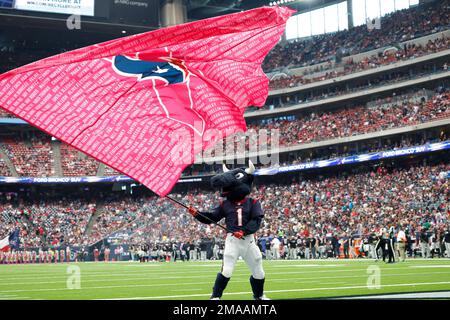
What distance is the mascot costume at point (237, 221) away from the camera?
30.3 feet

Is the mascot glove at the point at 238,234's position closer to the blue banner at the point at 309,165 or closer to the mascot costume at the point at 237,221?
the mascot costume at the point at 237,221

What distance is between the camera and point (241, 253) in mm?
9383

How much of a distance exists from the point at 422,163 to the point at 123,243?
20882 millimetres

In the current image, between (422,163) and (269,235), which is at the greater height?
(422,163)

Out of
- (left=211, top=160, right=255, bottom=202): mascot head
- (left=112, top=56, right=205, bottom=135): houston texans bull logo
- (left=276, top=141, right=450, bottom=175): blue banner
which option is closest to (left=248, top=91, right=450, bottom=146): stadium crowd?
(left=276, top=141, right=450, bottom=175): blue banner

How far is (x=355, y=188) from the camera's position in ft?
151

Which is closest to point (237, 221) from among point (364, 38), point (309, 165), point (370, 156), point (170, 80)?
point (170, 80)

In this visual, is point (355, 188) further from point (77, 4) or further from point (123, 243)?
point (77, 4)

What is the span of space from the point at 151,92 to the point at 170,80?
20.5 inches

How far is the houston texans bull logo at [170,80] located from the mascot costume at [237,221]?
3.48 ft
